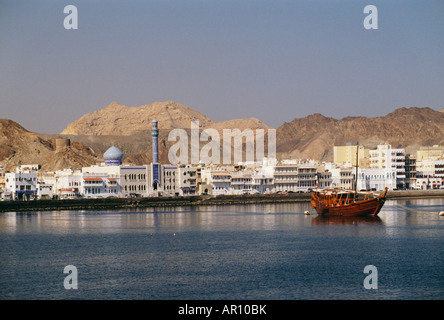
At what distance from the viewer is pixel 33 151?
181m

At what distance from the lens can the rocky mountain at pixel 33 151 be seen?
165 m

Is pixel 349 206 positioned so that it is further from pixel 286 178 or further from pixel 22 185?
pixel 22 185

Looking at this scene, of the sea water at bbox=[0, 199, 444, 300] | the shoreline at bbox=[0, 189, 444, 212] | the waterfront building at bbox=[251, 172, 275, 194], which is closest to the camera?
the sea water at bbox=[0, 199, 444, 300]

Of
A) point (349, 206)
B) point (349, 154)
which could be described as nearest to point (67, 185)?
point (349, 206)

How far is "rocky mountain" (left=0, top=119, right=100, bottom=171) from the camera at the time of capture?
542ft

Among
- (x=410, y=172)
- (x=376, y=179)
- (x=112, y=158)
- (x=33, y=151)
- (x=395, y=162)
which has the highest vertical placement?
(x=33, y=151)

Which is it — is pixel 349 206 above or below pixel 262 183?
below

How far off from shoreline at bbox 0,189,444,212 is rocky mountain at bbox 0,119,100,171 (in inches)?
2268

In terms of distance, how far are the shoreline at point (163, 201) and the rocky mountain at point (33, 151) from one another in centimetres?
5760

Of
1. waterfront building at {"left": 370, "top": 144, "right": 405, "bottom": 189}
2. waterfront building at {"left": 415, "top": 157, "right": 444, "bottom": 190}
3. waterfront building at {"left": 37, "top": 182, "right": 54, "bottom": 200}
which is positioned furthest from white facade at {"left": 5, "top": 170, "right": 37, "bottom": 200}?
waterfront building at {"left": 415, "top": 157, "right": 444, "bottom": 190}

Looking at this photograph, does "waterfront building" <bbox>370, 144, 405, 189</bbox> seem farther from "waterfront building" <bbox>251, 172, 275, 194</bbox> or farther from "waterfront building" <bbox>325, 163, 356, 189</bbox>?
"waterfront building" <bbox>251, 172, 275, 194</bbox>

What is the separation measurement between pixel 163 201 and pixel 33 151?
8298 centimetres

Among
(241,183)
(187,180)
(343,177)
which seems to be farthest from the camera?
(343,177)
